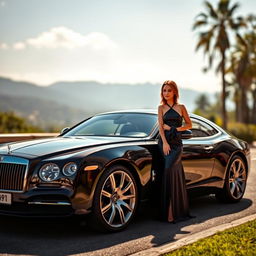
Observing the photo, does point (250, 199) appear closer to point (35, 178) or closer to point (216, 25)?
point (35, 178)

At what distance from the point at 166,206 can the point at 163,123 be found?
1094 mm

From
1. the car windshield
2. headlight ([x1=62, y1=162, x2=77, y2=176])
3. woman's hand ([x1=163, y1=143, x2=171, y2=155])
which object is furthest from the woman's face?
headlight ([x1=62, y1=162, x2=77, y2=176])

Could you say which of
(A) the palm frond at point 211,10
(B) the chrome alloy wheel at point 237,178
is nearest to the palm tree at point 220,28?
(A) the palm frond at point 211,10

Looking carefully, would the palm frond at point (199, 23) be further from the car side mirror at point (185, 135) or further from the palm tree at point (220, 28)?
the car side mirror at point (185, 135)

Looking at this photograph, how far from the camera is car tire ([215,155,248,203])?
7.74 metres

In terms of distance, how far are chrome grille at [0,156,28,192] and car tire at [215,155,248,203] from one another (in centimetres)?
352

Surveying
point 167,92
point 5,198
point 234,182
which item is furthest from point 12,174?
point 234,182

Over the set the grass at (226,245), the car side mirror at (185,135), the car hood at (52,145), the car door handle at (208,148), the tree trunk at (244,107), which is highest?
the tree trunk at (244,107)

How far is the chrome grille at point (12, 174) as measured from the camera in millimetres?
5301

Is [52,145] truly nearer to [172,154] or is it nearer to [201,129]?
[172,154]

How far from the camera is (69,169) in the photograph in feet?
17.3

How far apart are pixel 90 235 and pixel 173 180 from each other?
1.33 meters

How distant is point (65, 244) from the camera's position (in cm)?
520

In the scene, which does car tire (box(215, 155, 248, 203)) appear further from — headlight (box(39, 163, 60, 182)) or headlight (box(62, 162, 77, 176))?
headlight (box(39, 163, 60, 182))
